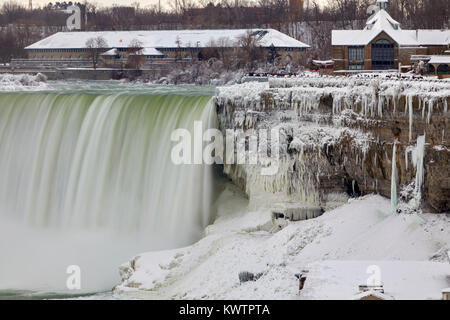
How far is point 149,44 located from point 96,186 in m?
67.5

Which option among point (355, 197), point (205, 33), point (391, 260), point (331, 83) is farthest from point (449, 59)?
point (205, 33)

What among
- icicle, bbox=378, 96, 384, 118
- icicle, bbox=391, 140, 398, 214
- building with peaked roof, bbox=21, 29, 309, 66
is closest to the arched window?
icicle, bbox=378, 96, 384, 118

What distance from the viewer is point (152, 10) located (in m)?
151

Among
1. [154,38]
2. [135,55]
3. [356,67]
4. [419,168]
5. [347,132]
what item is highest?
[154,38]

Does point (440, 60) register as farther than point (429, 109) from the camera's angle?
Yes

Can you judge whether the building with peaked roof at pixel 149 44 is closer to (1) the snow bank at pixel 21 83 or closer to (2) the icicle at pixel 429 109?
(1) the snow bank at pixel 21 83

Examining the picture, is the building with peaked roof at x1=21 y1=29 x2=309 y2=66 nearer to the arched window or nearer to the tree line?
the tree line

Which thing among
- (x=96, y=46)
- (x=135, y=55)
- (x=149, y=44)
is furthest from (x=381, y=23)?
(x=96, y=46)

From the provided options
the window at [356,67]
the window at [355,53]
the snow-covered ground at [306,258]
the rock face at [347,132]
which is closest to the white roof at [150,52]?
the window at [355,53]

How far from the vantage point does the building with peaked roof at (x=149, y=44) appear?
98562mm

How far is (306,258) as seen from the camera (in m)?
29.1

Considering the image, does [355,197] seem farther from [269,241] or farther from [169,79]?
[169,79]

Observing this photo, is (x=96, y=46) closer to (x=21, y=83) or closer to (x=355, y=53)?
(x=21, y=83)

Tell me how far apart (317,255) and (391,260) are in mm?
3312
